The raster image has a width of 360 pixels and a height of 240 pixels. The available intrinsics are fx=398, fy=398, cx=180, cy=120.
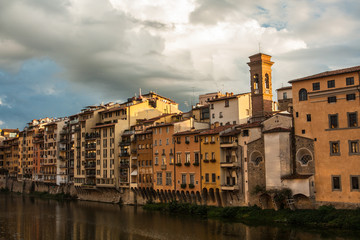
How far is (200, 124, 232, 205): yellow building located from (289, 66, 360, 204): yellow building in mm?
13317

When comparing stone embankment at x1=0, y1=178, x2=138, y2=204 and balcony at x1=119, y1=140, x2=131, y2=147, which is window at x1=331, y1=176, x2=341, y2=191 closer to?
stone embankment at x1=0, y1=178, x2=138, y2=204

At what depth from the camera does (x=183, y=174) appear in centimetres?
6650

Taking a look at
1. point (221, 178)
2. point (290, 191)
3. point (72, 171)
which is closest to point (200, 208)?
point (221, 178)

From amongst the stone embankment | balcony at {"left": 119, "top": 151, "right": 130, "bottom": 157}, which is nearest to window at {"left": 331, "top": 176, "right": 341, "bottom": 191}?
the stone embankment

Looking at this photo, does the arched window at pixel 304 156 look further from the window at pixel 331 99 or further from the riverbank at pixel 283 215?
the window at pixel 331 99

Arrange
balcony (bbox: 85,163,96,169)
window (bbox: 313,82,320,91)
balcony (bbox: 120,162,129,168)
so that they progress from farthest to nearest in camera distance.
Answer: balcony (bbox: 85,163,96,169)
balcony (bbox: 120,162,129,168)
window (bbox: 313,82,320,91)

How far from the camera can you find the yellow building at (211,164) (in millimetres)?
60344

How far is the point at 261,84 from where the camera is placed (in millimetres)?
64625

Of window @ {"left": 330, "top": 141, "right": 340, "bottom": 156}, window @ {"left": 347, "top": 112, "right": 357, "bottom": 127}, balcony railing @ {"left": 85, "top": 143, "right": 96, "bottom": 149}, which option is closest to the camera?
window @ {"left": 347, "top": 112, "right": 357, "bottom": 127}

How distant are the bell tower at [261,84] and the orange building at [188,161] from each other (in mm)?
10495

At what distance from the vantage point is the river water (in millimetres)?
44844

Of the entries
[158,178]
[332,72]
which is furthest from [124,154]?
[332,72]

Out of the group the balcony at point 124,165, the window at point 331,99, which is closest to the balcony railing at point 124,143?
the balcony at point 124,165

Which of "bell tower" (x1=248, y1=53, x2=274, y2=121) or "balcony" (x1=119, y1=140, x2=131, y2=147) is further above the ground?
"bell tower" (x1=248, y1=53, x2=274, y2=121)
